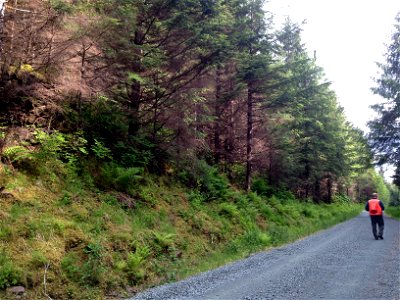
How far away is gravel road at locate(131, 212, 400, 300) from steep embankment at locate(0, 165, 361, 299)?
0.81 metres

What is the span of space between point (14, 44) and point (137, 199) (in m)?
5.83

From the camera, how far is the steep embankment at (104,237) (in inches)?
278

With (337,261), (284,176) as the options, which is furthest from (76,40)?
(284,176)

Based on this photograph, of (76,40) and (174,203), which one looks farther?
(174,203)

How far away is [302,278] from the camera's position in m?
8.10

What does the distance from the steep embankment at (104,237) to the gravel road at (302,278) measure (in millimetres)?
810

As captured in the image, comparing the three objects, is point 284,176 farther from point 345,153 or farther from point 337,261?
A: point 337,261

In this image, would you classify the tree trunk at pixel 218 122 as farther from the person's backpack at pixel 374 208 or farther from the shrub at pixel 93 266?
the shrub at pixel 93 266

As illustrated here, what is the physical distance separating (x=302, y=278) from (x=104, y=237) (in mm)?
4790

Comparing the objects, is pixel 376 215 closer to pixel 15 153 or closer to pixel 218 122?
pixel 218 122

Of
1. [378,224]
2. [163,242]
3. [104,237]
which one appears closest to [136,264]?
[104,237]

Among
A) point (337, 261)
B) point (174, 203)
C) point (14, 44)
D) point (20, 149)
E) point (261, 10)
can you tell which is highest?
point (261, 10)

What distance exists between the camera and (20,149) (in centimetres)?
948

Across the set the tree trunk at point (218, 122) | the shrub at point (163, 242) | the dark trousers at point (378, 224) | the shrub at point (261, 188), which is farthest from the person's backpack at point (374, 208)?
the shrub at point (163, 242)
